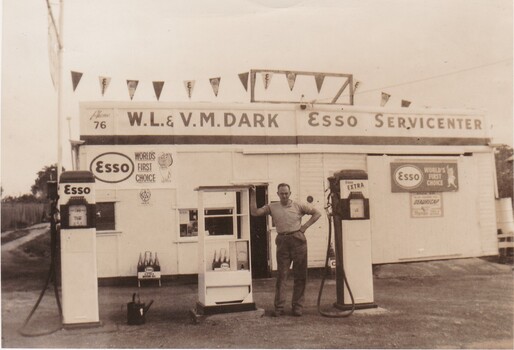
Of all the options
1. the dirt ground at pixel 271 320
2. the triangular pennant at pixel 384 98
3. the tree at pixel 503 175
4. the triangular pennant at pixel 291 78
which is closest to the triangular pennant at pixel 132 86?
the triangular pennant at pixel 291 78

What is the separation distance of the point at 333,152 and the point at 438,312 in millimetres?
4037

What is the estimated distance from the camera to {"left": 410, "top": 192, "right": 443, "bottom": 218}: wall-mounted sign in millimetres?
10492

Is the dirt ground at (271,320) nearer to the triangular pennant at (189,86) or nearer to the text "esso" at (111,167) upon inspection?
the text "esso" at (111,167)

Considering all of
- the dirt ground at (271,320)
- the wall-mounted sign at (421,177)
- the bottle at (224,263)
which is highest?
the wall-mounted sign at (421,177)

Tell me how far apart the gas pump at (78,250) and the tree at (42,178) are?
3.62 feet

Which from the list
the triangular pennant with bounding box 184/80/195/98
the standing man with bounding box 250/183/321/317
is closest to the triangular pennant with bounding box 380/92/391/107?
the triangular pennant with bounding box 184/80/195/98

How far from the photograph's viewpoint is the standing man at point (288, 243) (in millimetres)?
6891

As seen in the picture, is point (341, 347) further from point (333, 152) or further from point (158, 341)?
point (333, 152)

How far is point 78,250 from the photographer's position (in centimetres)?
645

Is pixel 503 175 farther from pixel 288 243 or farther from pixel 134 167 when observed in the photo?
pixel 134 167

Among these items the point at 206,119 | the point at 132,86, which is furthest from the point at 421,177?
the point at 132,86

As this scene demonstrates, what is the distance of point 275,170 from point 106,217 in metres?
3.21

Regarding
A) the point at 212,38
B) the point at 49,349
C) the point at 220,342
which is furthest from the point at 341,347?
the point at 212,38

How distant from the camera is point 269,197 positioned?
1020 cm
